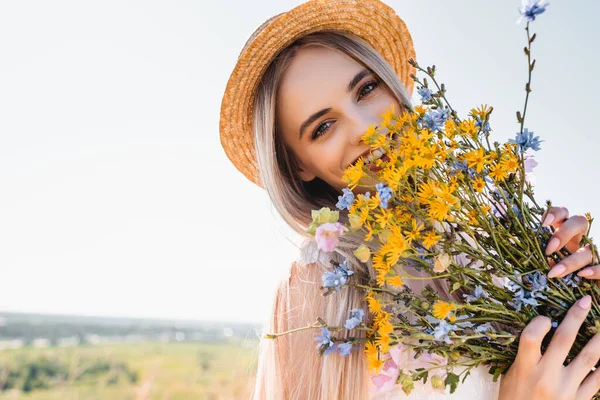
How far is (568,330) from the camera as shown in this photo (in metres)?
1.04

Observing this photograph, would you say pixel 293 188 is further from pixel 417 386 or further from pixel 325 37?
pixel 417 386

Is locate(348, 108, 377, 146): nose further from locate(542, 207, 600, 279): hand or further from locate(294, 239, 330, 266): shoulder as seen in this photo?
locate(542, 207, 600, 279): hand

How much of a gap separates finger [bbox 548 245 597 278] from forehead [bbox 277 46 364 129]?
0.83m

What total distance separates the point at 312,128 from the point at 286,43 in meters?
0.33

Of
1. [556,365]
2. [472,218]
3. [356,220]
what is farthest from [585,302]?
[356,220]

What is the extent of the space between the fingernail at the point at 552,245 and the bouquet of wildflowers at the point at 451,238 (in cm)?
2

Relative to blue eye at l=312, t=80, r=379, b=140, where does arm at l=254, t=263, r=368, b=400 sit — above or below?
below

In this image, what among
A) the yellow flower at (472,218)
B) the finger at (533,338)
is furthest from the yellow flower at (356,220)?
the finger at (533,338)

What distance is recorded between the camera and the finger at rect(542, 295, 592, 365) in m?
1.04

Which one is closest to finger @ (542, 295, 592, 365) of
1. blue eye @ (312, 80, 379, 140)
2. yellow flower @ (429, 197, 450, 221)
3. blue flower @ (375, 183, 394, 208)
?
yellow flower @ (429, 197, 450, 221)

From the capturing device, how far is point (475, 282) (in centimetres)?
103

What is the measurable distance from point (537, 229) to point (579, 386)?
1.23 feet

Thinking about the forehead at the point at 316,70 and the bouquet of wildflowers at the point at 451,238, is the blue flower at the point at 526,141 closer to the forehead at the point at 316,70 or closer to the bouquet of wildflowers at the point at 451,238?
the bouquet of wildflowers at the point at 451,238

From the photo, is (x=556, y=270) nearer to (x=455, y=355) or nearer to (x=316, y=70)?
(x=455, y=355)
